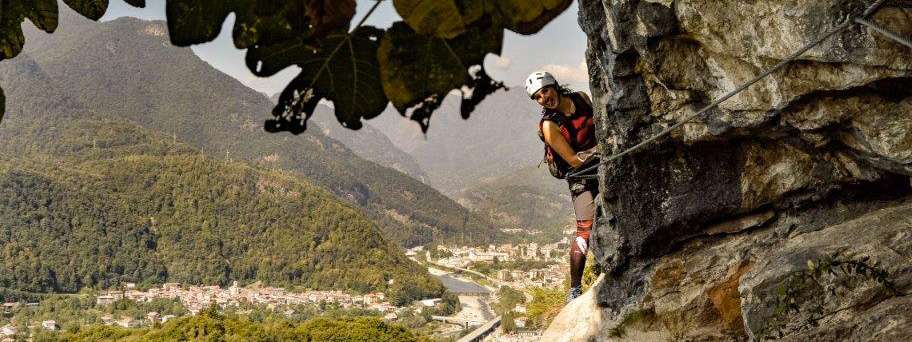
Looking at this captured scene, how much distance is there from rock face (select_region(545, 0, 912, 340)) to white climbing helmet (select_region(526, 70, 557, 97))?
1.22 feet

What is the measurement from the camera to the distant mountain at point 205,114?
10631 centimetres

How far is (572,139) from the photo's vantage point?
→ 386 centimetres

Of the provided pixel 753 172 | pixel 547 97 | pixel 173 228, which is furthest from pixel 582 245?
pixel 173 228

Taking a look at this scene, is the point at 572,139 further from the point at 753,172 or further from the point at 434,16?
the point at 434,16

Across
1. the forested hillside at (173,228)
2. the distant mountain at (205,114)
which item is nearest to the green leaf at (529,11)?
the forested hillside at (173,228)

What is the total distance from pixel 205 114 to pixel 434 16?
11946 cm

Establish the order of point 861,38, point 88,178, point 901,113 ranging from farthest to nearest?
1. point 88,178
2. point 901,113
3. point 861,38

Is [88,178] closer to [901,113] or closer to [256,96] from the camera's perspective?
[256,96]

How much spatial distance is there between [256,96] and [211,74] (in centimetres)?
1427

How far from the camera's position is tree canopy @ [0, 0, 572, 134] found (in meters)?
0.38

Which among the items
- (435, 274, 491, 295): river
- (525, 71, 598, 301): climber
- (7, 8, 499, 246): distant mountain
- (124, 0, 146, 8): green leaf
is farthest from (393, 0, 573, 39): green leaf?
(7, 8, 499, 246): distant mountain

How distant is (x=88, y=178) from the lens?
70.8 metres

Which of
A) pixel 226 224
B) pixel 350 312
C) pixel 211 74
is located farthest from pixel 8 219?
pixel 211 74

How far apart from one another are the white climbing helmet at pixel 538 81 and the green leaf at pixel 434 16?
10.1ft
